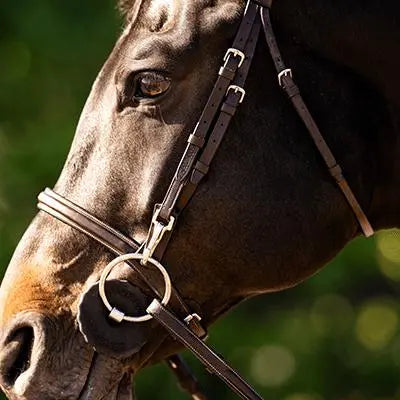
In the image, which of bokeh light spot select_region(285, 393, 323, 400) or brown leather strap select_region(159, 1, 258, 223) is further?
bokeh light spot select_region(285, 393, 323, 400)

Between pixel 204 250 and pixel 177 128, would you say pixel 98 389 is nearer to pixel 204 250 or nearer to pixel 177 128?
pixel 204 250

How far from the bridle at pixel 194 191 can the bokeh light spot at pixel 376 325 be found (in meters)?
5.01

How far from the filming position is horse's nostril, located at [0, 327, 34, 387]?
366 cm

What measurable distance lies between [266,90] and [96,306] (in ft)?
2.61

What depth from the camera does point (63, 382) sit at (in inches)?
145

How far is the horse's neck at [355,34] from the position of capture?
12.2ft

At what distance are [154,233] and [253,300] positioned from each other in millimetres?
5183

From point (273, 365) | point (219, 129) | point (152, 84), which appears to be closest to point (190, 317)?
point (219, 129)

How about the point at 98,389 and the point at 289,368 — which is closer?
the point at 98,389

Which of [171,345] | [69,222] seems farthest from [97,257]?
[171,345]

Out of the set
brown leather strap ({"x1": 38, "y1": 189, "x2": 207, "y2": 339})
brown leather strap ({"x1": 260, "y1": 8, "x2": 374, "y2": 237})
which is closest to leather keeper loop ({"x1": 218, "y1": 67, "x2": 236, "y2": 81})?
brown leather strap ({"x1": 260, "y1": 8, "x2": 374, "y2": 237})

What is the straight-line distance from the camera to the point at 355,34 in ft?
12.2

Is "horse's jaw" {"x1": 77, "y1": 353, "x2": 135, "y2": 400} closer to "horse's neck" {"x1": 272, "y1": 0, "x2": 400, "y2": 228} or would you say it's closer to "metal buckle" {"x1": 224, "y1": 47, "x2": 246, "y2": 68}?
"metal buckle" {"x1": 224, "y1": 47, "x2": 246, "y2": 68}

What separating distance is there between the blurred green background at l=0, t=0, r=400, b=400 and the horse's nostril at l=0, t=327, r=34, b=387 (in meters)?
4.64
